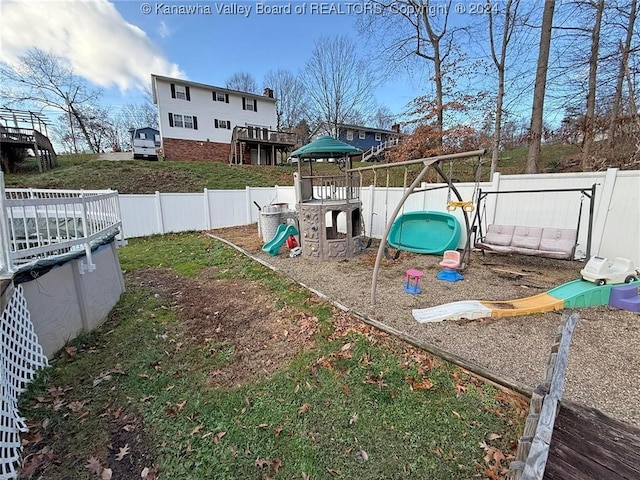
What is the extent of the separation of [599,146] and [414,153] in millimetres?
6573

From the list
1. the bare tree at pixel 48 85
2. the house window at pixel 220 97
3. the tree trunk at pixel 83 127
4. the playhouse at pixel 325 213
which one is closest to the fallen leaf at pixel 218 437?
the playhouse at pixel 325 213

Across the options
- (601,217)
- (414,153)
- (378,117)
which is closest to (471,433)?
(601,217)

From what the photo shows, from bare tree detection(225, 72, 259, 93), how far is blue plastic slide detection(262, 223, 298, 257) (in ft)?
105

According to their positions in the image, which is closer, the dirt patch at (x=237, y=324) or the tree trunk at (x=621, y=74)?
the dirt patch at (x=237, y=324)

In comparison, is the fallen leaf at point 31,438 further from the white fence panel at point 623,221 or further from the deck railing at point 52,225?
the white fence panel at point 623,221

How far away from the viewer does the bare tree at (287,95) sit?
101ft

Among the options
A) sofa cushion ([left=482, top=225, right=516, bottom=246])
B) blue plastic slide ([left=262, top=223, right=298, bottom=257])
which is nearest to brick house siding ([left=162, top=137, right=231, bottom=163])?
blue plastic slide ([left=262, top=223, right=298, bottom=257])

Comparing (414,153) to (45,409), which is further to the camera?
(414,153)

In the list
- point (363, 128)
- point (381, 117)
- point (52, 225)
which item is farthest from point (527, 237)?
point (381, 117)

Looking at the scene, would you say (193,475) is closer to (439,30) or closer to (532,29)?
(532,29)

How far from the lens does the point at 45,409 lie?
2.42 meters

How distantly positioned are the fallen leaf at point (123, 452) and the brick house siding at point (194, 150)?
69.5ft

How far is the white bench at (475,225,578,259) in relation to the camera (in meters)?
4.70

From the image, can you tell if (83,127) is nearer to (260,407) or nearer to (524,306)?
(260,407)
